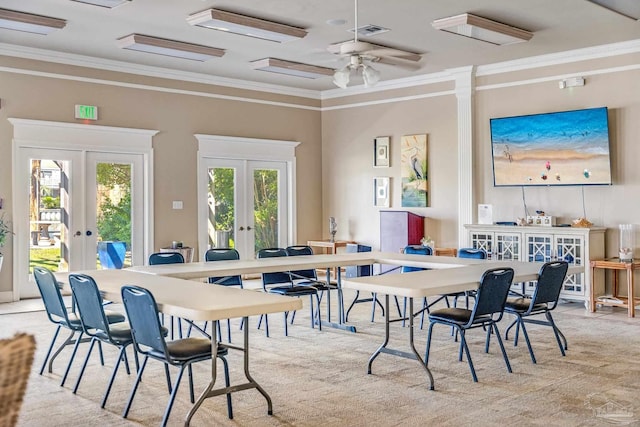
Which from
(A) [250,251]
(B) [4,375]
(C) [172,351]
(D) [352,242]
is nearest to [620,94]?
(D) [352,242]

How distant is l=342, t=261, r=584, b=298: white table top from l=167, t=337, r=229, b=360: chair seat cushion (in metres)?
1.22

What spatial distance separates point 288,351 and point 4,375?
4843 millimetres

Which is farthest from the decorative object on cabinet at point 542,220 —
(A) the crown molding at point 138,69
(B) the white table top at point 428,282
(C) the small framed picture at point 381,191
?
(A) the crown molding at point 138,69

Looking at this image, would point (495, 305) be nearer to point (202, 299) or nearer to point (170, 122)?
point (202, 299)

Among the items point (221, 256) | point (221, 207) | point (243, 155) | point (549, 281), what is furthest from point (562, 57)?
point (221, 207)

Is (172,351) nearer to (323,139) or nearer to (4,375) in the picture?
(4,375)

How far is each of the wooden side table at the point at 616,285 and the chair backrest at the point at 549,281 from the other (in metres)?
2.35

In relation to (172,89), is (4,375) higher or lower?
lower

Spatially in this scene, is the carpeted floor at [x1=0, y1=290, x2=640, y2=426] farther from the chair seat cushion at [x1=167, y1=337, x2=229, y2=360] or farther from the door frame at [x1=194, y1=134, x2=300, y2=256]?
the door frame at [x1=194, y1=134, x2=300, y2=256]

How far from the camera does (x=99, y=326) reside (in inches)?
169

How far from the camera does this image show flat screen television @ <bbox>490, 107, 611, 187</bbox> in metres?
8.09

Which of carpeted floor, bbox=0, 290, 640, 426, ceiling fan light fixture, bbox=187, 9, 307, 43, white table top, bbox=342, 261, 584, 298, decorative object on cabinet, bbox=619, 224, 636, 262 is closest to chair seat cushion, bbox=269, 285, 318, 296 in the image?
carpeted floor, bbox=0, 290, 640, 426

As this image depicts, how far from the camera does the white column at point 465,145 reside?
940cm

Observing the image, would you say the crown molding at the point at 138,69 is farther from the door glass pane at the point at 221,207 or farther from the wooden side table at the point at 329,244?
the wooden side table at the point at 329,244
